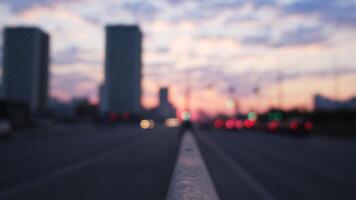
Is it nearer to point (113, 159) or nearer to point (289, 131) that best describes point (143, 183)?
point (113, 159)

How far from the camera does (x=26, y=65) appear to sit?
164 metres

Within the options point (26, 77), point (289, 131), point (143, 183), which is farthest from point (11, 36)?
point (143, 183)

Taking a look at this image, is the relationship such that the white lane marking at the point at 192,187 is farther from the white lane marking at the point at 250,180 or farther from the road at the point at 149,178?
the white lane marking at the point at 250,180

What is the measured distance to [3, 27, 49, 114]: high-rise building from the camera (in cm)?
14431

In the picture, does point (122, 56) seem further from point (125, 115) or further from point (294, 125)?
point (125, 115)

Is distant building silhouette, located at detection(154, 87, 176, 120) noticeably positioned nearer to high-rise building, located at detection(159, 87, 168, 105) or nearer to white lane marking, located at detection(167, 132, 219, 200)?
high-rise building, located at detection(159, 87, 168, 105)

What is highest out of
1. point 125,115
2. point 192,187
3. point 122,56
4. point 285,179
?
point 122,56

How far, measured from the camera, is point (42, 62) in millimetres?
171500

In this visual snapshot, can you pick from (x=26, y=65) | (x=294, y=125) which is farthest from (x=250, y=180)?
(x=26, y=65)

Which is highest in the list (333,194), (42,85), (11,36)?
(11,36)

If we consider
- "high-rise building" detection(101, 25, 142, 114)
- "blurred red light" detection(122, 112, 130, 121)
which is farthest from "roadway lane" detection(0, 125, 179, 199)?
"blurred red light" detection(122, 112, 130, 121)

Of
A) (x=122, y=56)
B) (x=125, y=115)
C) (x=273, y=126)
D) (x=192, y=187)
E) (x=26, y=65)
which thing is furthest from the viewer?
(x=26, y=65)

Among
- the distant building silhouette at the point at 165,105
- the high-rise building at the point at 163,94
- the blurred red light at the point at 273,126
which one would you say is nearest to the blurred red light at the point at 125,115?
the distant building silhouette at the point at 165,105

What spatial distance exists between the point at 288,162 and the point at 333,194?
30.4 ft
